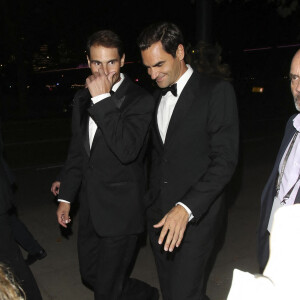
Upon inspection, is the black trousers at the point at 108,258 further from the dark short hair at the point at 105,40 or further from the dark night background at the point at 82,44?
the dark night background at the point at 82,44

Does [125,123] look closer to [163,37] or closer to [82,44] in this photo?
[163,37]

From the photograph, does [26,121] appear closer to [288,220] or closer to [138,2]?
[138,2]

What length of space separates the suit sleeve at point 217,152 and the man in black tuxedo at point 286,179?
0.97 feet

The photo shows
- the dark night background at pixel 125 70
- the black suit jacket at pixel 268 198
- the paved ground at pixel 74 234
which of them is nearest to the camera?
the black suit jacket at pixel 268 198

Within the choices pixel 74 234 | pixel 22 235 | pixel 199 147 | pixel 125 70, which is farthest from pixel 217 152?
pixel 125 70

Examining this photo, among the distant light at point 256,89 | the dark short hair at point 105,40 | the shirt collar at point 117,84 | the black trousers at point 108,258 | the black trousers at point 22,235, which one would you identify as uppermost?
the dark short hair at point 105,40

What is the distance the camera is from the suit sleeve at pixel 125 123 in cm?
273

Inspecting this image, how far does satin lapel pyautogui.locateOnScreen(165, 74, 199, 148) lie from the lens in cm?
285

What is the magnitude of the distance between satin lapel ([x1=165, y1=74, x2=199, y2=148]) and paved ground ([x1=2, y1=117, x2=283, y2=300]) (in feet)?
4.26

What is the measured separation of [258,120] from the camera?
50.4 ft

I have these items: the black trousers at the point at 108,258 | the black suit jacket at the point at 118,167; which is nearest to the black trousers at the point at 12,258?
the black trousers at the point at 108,258

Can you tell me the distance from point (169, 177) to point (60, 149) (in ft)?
27.1

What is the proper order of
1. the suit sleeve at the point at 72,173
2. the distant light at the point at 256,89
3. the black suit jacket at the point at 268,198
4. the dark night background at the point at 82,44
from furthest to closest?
the distant light at the point at 256,89 < the dark night background at the point at 82,44 < the suit sleeve at the point at 72,173 < the black suit jacket at the point at 268,198

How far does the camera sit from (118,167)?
303 cm
